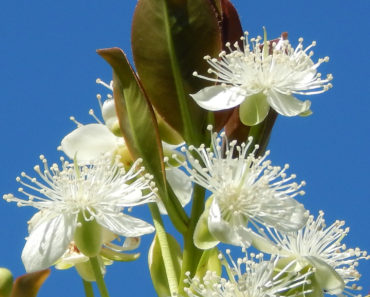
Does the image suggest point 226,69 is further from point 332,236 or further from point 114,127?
point 332,236

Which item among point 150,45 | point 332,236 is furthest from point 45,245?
point 332,236

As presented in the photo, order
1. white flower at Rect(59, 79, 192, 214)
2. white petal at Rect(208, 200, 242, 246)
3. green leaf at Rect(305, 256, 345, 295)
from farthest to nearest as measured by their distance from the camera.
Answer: white flower at Rect(59, 79, 192, 214), green leaf at Rect(305, 256, 345, 295), white petal at Rect(208, 200, 242, 246)

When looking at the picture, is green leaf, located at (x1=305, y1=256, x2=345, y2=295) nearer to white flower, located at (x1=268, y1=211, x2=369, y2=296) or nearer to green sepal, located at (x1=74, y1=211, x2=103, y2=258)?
white flower, located at (x1=268, y1=211, x2=369, y2=296)

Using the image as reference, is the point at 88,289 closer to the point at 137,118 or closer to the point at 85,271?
the point at 85,271

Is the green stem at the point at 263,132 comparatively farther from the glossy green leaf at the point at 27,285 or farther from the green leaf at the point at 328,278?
the glossy green leaf at the point at 27,285

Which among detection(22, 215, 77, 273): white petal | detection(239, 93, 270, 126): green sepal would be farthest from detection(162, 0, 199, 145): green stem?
detection(22, 215, 77, 273): white petal

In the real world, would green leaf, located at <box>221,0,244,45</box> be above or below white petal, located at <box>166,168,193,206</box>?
above

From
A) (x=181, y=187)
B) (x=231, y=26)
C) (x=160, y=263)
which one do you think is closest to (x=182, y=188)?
(x=181, y=187)
